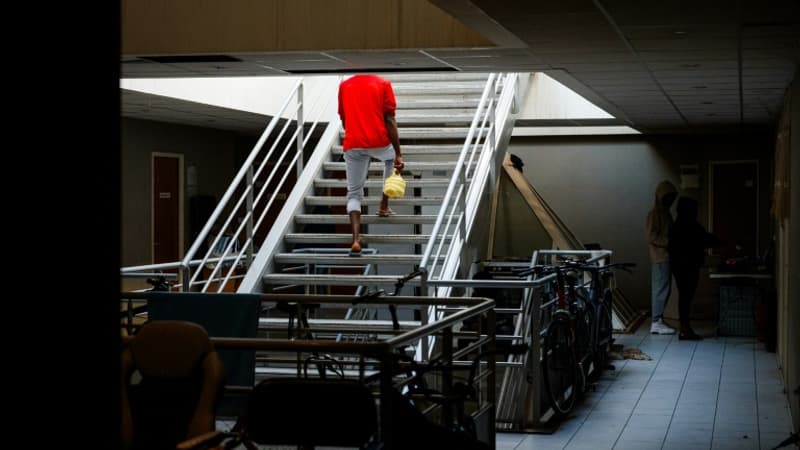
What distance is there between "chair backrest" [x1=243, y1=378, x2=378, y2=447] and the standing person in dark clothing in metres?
9.84

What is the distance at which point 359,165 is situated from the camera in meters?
10.6

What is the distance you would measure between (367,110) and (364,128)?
0.17m

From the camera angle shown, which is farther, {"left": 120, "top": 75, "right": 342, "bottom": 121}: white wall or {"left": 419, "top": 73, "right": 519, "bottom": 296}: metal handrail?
{"left": 120, "top": 75, "right": 342, "bottom": 121}: white wall

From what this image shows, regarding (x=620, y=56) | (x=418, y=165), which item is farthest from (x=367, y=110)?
(x=620, y=56)

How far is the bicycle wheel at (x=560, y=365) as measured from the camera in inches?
324

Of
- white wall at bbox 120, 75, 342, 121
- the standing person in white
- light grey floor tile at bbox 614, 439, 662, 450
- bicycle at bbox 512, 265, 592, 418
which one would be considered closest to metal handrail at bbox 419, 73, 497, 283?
bicycle at bbox 512, 265, 592, 418

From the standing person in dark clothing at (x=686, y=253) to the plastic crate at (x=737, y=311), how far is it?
54 cm

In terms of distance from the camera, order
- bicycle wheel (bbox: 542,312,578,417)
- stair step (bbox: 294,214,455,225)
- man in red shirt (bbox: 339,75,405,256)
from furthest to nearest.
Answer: stair step (bbox: 294,214,455,225) < man in red shirt (bbox: 339,75,405,256) < bicycle wheel (bbox: 542,312,578,417)

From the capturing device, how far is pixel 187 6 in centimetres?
927

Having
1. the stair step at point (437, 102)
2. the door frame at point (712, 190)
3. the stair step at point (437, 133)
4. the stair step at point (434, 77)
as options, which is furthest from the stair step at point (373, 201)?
the door frame at point (712, 190)

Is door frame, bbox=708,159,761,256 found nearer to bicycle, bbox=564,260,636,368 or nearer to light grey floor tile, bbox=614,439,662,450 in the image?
bicycle, bbox=564,260,636,368

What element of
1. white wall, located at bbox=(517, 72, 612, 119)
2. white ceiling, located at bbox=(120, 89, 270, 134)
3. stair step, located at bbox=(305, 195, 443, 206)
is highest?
white wall, located at bbox=(517, 72, 612, 119)

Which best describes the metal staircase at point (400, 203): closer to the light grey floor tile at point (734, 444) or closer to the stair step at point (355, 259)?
the stair step at point (355, 259)

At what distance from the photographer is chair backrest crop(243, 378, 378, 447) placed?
4117mm
